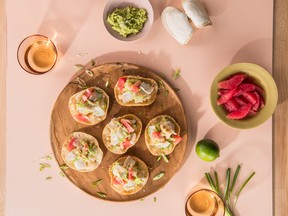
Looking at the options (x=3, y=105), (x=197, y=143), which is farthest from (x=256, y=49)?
(x=3, y=105)

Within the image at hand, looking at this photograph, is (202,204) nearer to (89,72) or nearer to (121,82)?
(121,82)

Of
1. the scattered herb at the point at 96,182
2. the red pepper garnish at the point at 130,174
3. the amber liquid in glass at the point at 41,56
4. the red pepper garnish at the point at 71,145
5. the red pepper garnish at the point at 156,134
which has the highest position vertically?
the amber liquid in glass at the point at 41,56

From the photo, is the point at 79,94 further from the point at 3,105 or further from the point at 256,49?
the point at 256,49

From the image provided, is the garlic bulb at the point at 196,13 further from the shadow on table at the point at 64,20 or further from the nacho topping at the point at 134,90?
the shadow on table at the point at 64,20

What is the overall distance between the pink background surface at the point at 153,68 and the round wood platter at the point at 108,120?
0.06 m

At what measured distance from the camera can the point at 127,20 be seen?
7.82ft

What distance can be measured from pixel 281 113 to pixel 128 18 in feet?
3.46

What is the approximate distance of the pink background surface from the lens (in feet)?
8.09

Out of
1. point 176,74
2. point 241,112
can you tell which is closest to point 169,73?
point 176,74

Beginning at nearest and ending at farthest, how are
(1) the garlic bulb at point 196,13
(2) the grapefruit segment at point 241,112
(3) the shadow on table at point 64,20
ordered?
1. (2) the grapefruit segment at point 241,112
2. (1) the garlic bulb at point 196,13
3. (3) the shadow on table at point 64,20

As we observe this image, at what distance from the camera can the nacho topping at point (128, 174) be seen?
2.37 metres

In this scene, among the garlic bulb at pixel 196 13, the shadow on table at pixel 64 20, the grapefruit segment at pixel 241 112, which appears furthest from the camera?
the shadow on table at pixel 64 20

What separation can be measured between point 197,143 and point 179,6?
0.82 metres

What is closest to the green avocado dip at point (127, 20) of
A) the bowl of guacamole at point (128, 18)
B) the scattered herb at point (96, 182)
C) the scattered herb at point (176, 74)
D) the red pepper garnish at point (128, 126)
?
the bowl of guacamole at point (128, 18)
